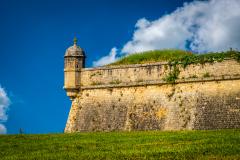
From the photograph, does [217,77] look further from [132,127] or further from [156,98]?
[132,127]

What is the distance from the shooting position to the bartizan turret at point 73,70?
31.0m

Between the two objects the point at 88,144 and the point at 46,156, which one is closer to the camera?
the point at 46,156

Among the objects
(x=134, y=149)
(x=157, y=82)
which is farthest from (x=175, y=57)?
(x=134, y=149)

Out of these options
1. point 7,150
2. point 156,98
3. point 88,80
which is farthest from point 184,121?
point 7,150

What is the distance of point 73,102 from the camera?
103 ft

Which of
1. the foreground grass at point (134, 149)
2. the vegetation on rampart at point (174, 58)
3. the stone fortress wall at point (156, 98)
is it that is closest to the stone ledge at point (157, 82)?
the stone fortress wall at point (156, 98)

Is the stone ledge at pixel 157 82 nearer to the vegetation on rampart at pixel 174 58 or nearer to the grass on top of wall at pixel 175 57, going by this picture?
the vegetation on rampart at pixel 174 58

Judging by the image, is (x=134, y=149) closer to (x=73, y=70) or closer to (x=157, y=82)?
(x=157, y=82)

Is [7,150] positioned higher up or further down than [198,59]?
further down

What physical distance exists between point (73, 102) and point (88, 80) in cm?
191

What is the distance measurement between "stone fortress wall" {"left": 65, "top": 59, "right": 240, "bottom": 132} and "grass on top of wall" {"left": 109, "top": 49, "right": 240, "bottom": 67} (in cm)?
35

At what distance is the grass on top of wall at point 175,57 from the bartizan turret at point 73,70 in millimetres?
2528

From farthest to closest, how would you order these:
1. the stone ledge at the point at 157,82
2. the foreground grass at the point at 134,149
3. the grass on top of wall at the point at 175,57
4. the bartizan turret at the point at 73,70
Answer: the bartizan turret at the point at 73,70 → the grass on top of wall at the point at 175,57 → the stone ledge at the point at 157,82 → the foreground grass at the point at 134,149

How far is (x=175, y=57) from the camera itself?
2853cm
